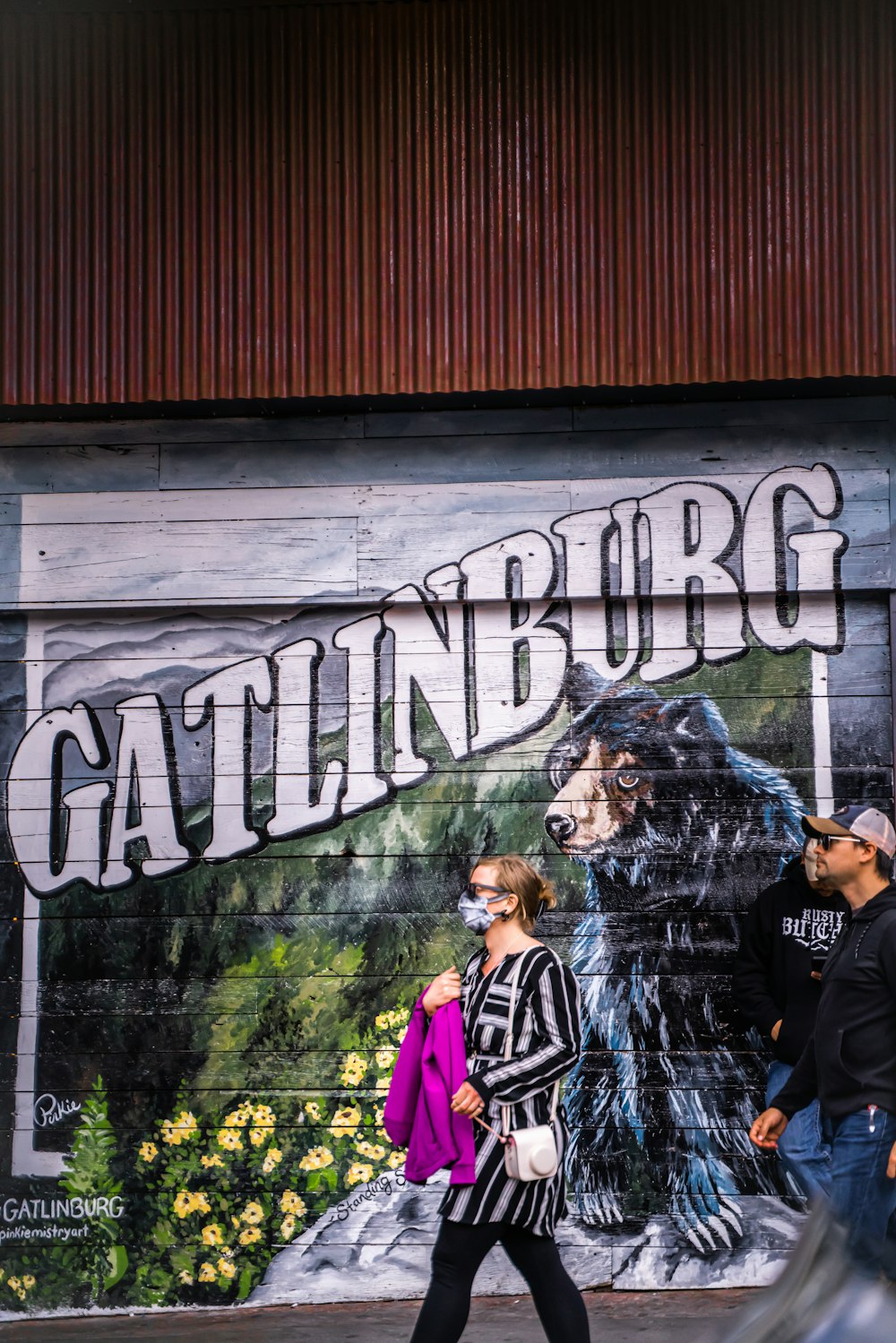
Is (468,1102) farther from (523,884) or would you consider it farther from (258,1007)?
(258,1007)

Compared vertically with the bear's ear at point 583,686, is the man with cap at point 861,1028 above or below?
below

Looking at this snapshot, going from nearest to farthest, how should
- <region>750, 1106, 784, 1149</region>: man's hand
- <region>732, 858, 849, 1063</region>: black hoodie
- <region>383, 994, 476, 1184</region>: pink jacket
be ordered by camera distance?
<region>383, 994, 476, 1184</region>: pink jacket, <region>750, 1106, 784, 1149</region>: man's hand, <region>732, 858, 849, 1063</region>: black hoodie

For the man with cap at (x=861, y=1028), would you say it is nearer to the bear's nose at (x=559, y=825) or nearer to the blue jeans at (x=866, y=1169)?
the blue jeans at (x=866, y=1169)

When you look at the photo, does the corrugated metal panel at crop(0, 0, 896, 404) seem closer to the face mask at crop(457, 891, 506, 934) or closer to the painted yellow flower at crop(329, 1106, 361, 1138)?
the face mask at crop(457, 891, 506, 934)

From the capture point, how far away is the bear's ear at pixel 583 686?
6.27 m

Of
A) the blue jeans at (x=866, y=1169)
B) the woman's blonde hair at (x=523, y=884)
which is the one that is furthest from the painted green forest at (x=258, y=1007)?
the blue jeans at (x=866, y=1169)

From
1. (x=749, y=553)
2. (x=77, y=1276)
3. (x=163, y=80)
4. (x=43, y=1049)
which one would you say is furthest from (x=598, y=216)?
(x=77, y=1276)

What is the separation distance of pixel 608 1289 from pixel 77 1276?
91.8 inches

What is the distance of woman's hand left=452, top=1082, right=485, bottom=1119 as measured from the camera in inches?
167

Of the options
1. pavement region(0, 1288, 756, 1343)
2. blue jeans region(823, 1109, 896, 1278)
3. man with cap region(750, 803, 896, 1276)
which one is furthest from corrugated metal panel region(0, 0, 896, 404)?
pavement region(0, 1288, 756, 1343)

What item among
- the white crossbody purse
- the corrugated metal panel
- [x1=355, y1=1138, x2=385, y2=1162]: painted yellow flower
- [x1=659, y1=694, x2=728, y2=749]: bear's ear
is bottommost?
[x1=355, y1=1138, x2=385, y2=1162]: painted yellow flower

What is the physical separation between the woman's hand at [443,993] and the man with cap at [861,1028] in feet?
3.90

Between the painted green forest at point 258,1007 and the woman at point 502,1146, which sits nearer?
the woman at point 502,1146
